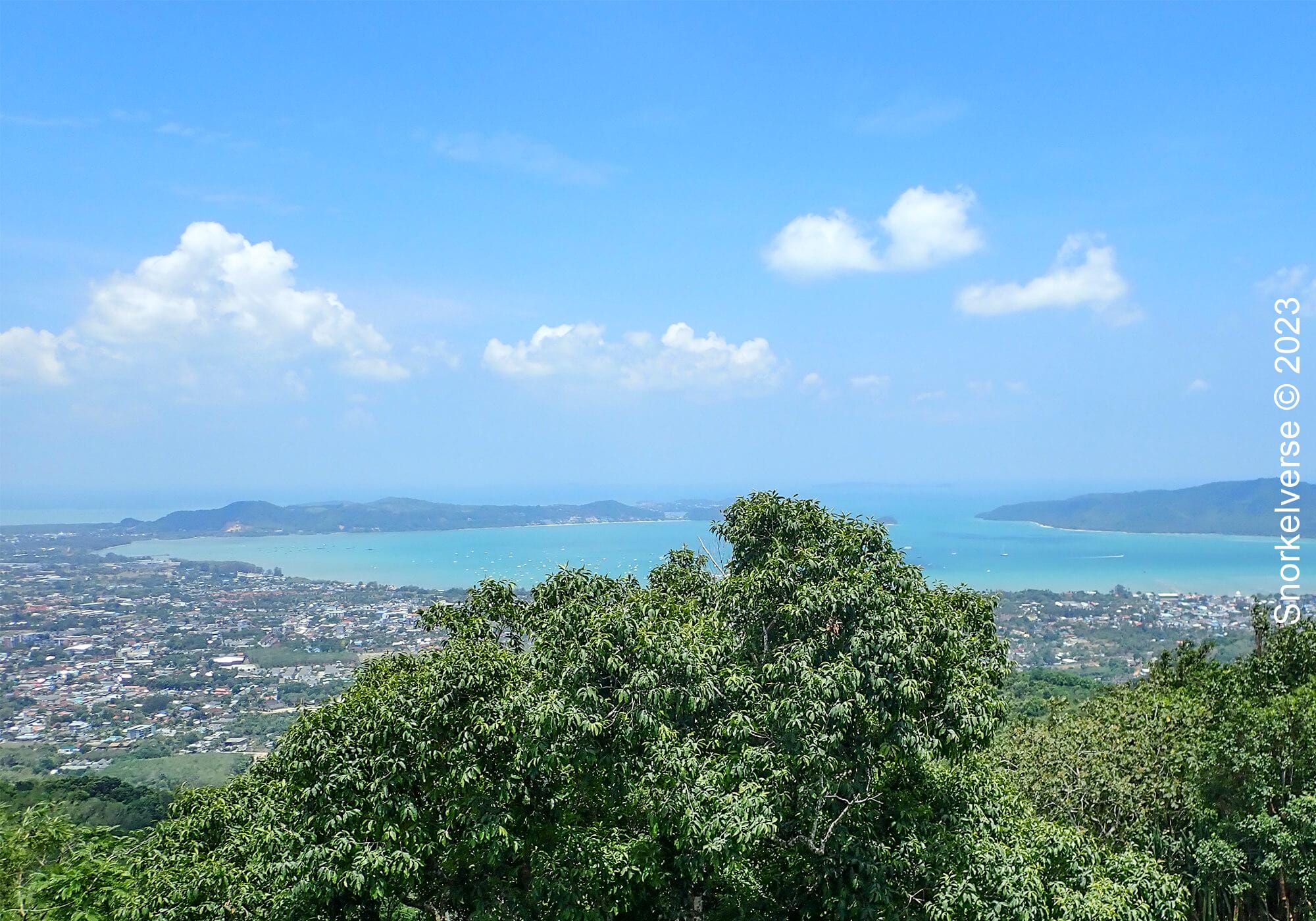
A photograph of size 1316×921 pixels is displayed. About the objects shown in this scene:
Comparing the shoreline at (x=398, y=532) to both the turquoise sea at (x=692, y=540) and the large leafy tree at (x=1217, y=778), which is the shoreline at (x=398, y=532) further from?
the large leafy tree at (x=1217, y=778)

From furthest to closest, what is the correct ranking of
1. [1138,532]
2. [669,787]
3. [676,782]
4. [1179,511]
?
[1138,532] → [1179,511] → [669,787] → [676,782]

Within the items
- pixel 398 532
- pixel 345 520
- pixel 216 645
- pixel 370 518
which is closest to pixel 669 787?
pixel 216 645

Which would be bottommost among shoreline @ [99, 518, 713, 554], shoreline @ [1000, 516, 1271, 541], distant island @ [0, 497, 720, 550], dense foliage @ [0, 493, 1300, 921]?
shoreline @ [1000, 516, 1271, 541]

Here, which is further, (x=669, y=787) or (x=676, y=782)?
(x=669, y=787)

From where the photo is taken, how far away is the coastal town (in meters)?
38.5

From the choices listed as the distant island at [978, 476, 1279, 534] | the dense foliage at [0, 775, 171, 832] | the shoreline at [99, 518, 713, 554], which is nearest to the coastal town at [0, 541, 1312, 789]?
the dense foliage at [0, 775, 171, 832]

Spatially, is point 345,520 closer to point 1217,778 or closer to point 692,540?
point 692,540

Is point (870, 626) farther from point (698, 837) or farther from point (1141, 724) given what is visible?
point (1141, 724)

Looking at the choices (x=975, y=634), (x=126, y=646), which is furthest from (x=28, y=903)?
(x=126, y=646)

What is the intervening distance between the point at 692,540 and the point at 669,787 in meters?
57.0

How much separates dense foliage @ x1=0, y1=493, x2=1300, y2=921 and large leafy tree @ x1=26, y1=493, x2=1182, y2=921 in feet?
0.08

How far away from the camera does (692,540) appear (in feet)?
209

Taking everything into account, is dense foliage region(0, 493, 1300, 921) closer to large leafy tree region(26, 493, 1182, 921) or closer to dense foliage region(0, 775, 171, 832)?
large leafy tree region(26, 493, 1182, 921)

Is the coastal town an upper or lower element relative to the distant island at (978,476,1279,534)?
lower
